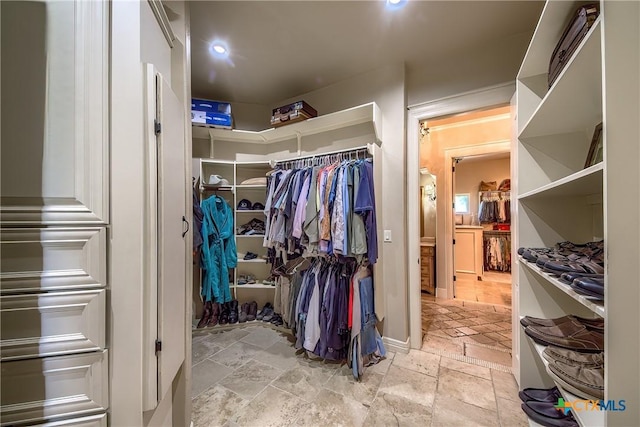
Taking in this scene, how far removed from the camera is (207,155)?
2863mm

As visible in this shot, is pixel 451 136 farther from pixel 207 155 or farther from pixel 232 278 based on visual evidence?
pixel 232 278

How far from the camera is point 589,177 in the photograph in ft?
2.52

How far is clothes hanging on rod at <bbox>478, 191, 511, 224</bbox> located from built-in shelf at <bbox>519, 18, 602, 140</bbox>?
468 centimetres

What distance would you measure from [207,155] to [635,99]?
3241 mm

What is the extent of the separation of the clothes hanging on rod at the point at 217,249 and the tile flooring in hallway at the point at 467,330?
224 cm

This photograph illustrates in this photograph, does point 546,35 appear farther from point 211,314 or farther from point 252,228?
point 211,314

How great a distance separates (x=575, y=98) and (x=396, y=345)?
2.14m

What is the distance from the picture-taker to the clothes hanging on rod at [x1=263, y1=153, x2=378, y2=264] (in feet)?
6.03

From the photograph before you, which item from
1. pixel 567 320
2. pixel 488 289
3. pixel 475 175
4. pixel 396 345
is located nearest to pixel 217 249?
pixel 396 345

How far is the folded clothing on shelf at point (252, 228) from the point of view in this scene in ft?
9.11

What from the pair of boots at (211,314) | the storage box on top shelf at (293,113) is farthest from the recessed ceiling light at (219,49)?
the pair of boots at (211,314)

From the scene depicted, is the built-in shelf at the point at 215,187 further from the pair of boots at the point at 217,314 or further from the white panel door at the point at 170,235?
the white panel door at the point at 170,235

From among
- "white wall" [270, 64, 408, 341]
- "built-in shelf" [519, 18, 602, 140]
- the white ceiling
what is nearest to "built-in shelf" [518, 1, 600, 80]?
"built-in shelf" [519, 18, 602, 140]

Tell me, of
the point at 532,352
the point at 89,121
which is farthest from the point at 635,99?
the point at 89,121
